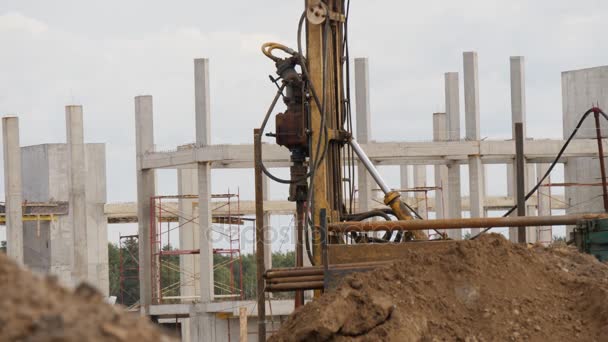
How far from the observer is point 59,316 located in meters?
3.48

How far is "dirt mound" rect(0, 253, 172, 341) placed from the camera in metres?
3.44

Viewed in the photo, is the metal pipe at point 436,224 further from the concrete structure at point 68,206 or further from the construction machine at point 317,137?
the concrete structure at point 68,206

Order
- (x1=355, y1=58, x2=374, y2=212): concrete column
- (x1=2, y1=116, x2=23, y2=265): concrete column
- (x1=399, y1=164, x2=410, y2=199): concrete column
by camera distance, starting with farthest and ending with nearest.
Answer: (x1=399, y1=164, x2=410, y2=199): concrete column
(x1=355, y1=58, x2=374, y2=212): concrete column
(x1=2, y1=116, x2=23, y2=265): concrete column

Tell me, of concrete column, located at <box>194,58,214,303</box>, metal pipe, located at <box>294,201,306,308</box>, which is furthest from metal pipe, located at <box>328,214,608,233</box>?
concrete column, located at <box>194,58,214,303</box>

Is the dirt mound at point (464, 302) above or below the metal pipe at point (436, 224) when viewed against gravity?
below

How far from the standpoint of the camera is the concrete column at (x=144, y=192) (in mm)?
29047

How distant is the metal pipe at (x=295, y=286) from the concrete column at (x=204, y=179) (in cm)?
1729

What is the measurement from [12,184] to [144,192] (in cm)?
348

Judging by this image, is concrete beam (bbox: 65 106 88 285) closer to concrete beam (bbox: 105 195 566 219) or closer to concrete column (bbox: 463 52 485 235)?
concrete beam (bbox: 105 195 566 219)

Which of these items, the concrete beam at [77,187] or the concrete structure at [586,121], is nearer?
the concrete beam at [77,187]

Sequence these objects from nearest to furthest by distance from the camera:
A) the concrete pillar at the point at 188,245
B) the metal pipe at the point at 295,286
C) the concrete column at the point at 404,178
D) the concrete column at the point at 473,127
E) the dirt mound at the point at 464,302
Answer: the dirt mound at the point at 464,302 < the metal pipe at the point at 295,286 < the concrete column at the point at 473,127 < the concrete pillar at the point at 188,245 < the concrete column at the point at 404,178

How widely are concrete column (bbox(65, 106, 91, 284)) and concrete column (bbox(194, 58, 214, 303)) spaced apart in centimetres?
310

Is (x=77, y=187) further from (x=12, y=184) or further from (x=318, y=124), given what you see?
(x=318, y=124)

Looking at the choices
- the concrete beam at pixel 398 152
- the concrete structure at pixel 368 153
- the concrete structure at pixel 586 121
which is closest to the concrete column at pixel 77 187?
the concrete structure at pixel 368 153
